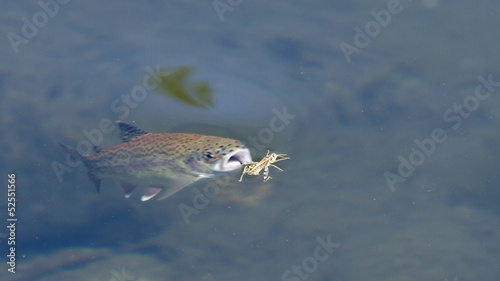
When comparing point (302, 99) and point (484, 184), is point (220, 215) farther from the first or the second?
point (484, 184)

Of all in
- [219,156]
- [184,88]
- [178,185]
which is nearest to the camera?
[219,156]

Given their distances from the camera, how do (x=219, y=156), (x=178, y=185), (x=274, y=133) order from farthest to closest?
1. (x=274, y=133)
2. (x=178, y=185)
3. (x=219, y=156)

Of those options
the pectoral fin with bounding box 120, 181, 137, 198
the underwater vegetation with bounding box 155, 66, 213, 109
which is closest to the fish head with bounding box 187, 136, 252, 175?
the underwater vegetation with bounding box 155, 66, 213, 109

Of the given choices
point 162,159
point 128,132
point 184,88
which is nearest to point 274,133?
point 184,88

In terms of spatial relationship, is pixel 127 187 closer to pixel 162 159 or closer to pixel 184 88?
pixel 162 159

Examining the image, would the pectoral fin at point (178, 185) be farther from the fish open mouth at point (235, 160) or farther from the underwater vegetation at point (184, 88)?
the underwater vegetation at point (184, 88)

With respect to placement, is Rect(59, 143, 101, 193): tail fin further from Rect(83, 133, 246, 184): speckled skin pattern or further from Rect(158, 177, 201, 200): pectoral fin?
Rect(158, 177, 201, 200): pectoral fin

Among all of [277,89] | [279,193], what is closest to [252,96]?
[277,89]
